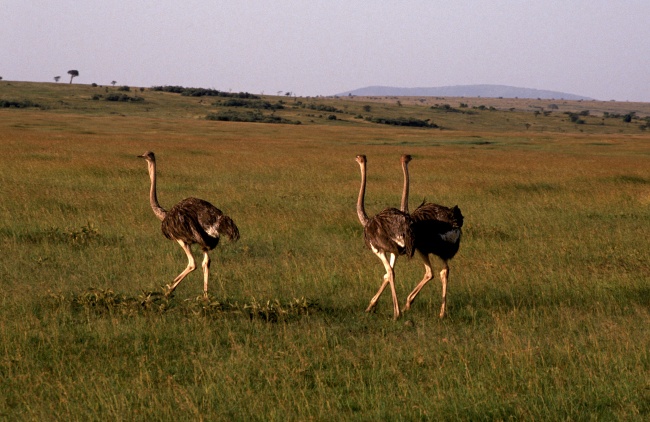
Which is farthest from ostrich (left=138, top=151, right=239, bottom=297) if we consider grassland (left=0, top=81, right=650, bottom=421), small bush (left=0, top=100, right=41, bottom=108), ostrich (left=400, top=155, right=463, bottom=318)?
small bush (left=0, top=100, right=41, bottom=108)

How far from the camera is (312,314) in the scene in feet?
30.1

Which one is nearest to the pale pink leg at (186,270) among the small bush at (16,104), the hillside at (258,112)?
the hillside at (258,112)

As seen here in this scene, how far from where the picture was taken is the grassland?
6.52 metres

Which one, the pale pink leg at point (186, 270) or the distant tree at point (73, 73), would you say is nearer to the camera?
the pale pink leg at point (186, 270)

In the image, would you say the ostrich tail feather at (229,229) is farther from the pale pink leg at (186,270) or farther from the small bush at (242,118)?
the small bush at (242,118)

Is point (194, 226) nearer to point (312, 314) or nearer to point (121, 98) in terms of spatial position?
point (312, 314)

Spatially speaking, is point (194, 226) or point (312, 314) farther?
point (194, 226)

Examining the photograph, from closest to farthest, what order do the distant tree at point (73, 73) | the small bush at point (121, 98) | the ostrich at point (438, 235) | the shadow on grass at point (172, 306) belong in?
the shadow on grass at point (172, 306) < the ostrich at point (438, 235) < the small bush at point (121, 98) < the distant tree at point (73, 73)

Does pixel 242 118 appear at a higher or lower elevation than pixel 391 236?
lower

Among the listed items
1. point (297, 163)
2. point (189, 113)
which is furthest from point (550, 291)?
point (189, 113)

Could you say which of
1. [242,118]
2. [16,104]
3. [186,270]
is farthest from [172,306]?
[16,104]

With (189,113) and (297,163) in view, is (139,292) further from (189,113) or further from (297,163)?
(189,113)

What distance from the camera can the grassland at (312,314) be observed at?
257 inches

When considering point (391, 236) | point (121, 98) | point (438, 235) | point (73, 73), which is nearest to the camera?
point (391, 236)
